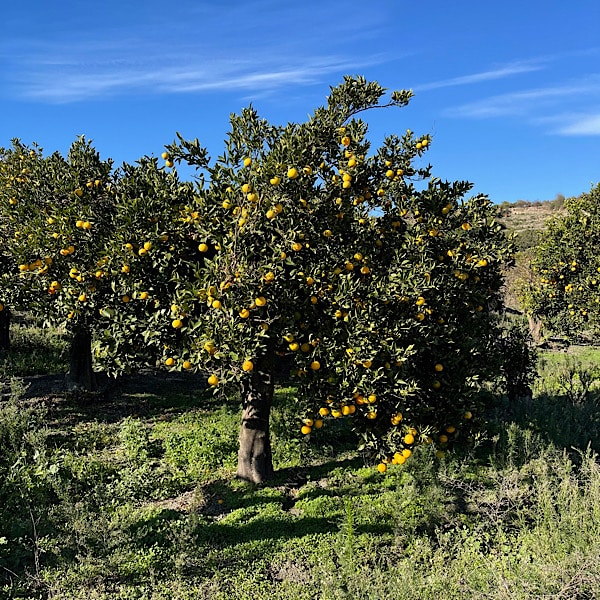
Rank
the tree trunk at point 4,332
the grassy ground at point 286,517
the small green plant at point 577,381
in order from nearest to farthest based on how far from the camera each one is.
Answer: the grassy ground at point 286,517 < the small green plant at point 577,381 < the tree trunk at point 4,332

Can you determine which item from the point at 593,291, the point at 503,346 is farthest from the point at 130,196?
the point at 593,291

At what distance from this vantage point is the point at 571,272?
10.9 metres

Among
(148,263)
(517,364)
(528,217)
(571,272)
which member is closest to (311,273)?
(148,263)

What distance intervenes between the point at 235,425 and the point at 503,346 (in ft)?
15.7

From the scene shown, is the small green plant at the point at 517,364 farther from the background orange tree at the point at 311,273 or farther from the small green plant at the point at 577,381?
the background orange tree at the point at 311,273

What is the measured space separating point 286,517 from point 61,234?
3.91 metres

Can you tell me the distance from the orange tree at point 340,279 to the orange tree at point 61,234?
73 centimetres

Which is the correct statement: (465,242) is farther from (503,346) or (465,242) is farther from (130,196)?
(503,346)

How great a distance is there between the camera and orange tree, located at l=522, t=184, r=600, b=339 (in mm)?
10352

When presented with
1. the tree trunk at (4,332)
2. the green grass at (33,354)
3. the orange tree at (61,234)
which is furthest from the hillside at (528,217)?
the orange tree at (61,234)

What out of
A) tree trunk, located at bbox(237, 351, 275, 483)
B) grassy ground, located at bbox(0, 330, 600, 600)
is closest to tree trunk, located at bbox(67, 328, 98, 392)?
grassy ground, located at bbox(0, 330, 600, 600)

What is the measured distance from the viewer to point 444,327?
471 centimetres

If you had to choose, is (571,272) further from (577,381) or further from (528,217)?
(528,217)

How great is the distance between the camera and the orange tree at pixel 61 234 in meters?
5.18
